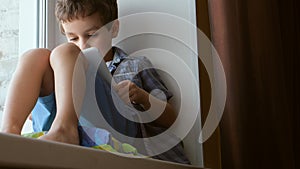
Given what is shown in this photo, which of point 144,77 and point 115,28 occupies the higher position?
point 115,28

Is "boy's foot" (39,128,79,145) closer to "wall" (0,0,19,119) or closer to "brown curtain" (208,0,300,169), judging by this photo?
"wall" (0,0,19,119)

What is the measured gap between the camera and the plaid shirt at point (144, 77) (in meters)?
1.08

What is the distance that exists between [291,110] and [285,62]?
12cm

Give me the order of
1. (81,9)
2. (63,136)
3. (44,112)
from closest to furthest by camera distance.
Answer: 1. (63,136)
2. (44,112)
3. (81,9)

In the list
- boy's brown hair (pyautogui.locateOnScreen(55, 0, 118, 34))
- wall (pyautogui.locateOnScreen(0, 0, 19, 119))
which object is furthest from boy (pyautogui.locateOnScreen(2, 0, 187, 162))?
Answer: wall (pyautogui.locateOnScreen(0, 0, 19, 119))

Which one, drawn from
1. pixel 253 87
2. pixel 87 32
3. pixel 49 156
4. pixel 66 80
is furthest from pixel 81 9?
pixel 49 156

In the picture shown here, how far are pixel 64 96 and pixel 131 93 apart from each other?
240 millimetres

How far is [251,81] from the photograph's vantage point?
3.83 ft

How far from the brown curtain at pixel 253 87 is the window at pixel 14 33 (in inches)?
17.1

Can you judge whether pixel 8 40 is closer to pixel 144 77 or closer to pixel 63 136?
pixel 144 77

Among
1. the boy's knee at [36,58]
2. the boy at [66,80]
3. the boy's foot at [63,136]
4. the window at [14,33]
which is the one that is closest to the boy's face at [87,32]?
the boy at [66,80]

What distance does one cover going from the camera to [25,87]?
0.84m

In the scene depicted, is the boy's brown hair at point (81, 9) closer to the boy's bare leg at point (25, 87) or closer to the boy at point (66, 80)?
the boy at point (66, 80)

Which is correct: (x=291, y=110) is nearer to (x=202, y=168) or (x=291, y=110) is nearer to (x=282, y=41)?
(x=282, y=41)
